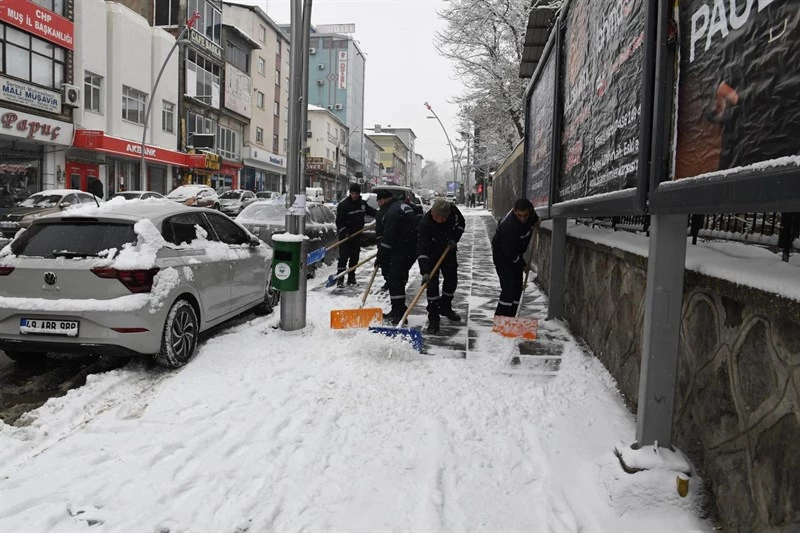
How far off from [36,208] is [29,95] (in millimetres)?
9009

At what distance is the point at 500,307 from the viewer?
711 cm

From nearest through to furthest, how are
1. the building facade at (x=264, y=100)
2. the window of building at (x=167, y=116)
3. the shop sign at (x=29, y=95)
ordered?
the shop sign at (x=29, y=95), the window of building at (x=167, y=116), the building facade at (x=264, y=100)

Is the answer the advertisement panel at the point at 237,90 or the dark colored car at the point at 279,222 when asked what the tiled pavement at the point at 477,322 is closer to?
the dark colored car at the point at 279,222

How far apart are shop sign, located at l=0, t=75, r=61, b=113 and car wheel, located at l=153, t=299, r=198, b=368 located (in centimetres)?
1996

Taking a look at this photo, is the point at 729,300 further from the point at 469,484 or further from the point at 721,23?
the point at 469,484

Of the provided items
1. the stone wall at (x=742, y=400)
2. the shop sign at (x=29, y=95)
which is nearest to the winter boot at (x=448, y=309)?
the stone wall at (x=742, y=400)

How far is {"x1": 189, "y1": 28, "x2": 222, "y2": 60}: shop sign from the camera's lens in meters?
32.8

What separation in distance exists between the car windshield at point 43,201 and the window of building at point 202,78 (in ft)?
63.0

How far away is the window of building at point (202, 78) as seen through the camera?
1308 inches

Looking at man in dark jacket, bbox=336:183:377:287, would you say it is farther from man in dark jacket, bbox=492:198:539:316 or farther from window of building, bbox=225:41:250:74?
window of building, bbox=225:41:250:74

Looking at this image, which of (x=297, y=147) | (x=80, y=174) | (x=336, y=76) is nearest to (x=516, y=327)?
(x=297, y=147)

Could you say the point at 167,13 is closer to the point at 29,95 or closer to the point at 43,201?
the point at 29,95

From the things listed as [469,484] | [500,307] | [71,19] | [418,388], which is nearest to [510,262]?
[500,307]

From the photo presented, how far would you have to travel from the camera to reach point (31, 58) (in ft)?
71.0
